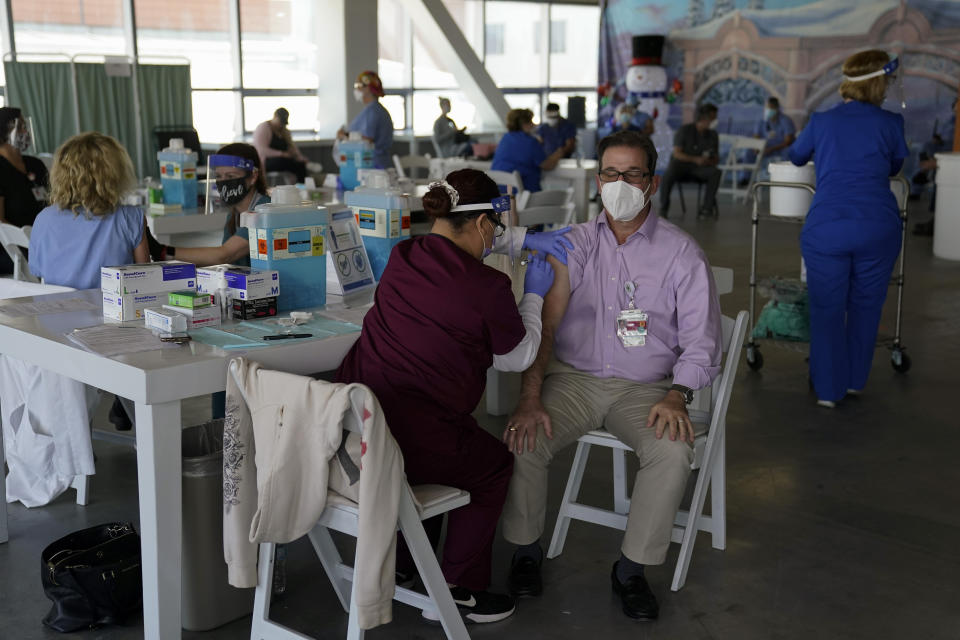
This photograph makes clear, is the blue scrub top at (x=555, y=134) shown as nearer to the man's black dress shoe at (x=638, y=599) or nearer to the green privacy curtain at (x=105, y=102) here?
the green privacy curtain at (x=105, y=102)

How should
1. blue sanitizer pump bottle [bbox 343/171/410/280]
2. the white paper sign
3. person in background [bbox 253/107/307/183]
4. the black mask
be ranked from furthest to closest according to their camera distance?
person in background [bbox 253/107/307/183] < the black mask < blue sanitizer pump bottle [bbox 343/171/410/280] < the white paper sign

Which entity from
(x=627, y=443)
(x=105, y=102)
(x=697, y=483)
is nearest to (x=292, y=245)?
(x=627, y=443)

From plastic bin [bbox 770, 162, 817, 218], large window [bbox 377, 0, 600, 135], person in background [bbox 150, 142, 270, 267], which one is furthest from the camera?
large window [bbox 377, 0, 600, 135]

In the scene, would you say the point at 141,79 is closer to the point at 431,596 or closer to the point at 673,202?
the point at 673,202

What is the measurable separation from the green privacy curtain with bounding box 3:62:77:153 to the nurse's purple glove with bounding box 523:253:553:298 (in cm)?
753

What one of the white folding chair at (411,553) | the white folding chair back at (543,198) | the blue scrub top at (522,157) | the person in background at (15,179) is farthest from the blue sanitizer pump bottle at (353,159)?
the white folding chair at (411,553)

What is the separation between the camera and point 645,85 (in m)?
14.9

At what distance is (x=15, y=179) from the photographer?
4891 millimetres

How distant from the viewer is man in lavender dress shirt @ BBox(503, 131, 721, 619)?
8.57ft

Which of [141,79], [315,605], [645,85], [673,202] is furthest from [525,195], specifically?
[645,85]

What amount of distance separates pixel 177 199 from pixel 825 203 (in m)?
3.18

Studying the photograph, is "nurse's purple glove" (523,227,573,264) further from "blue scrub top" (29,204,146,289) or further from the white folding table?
"blue scrub top" (29,204,146,289)

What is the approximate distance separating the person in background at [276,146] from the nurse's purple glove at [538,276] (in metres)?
7.76

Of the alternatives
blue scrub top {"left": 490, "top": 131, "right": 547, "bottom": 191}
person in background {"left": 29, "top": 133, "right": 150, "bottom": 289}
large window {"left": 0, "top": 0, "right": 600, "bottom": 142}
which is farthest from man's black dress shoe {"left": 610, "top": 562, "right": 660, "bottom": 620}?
large window {"left": 0, "top": 0, "right": 600, "bottom": 142}
